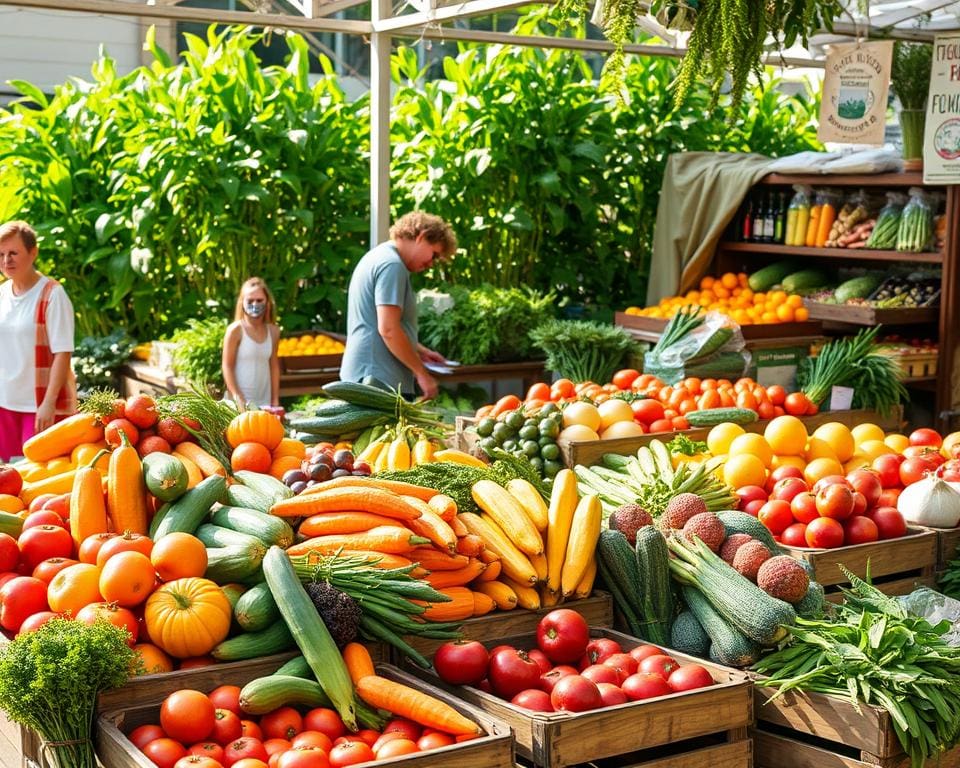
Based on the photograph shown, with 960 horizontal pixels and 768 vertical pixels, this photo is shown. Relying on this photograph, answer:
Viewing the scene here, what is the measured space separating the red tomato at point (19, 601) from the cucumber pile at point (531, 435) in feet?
7.46

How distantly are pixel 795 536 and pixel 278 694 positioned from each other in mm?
2162

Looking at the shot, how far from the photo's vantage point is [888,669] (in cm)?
327

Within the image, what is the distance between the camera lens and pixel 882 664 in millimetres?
3273

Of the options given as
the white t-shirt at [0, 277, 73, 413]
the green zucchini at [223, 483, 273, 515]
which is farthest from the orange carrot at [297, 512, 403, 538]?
the white t-shirt at [0, 277, 73, 413]

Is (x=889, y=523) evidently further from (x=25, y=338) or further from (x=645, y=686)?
(x=25, y=338)

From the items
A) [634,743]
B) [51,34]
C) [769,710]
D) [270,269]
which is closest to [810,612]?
[769,710]

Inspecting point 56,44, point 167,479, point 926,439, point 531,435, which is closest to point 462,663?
point 167,479

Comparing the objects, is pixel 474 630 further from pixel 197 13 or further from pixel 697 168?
pixel 697 168

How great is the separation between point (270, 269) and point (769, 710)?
6.67m

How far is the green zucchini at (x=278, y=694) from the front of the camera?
9.55 ft

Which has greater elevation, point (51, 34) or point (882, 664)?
point (51, 34)

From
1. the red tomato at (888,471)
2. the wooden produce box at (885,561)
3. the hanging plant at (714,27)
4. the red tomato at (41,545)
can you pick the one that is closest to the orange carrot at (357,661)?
the red tomato at (41,545)

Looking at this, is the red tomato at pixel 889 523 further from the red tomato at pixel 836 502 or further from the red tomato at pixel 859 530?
the red tomato at pixel 836 502

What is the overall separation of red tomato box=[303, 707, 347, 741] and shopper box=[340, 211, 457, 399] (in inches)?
139
